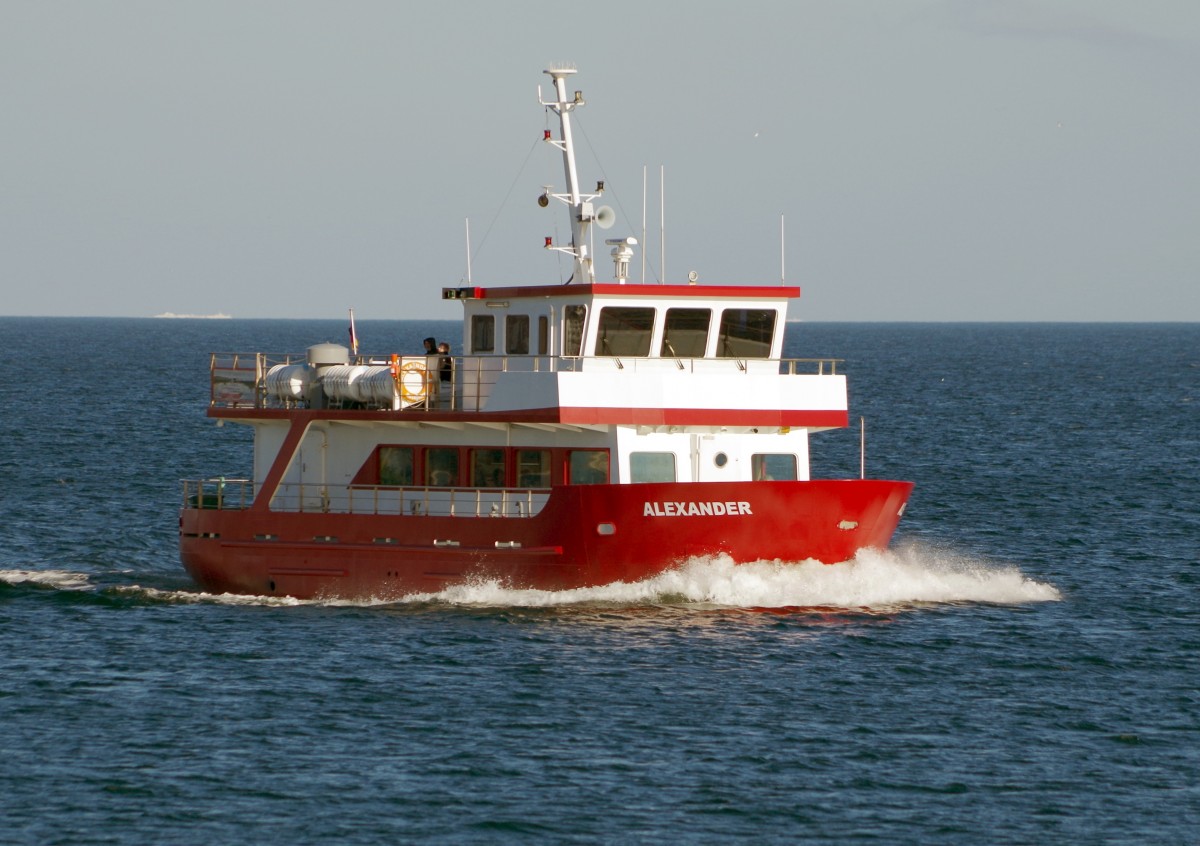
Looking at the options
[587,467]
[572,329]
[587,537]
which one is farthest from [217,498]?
[587,537]

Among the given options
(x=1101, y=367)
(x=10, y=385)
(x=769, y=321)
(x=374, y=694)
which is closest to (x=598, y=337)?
(x=769, y=321)

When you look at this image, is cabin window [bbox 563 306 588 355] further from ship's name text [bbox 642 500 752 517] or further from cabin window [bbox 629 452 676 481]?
ship's name text [bbox 642 500 752 517]

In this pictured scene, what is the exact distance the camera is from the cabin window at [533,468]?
1164 inches

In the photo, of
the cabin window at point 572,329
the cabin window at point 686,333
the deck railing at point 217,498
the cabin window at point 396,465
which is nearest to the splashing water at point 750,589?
the cabin window at point 396,465

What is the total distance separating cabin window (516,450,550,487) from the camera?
97.0 feet

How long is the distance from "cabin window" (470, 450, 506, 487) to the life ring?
4.19ft

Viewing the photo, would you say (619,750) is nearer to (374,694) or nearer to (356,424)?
(374,694)

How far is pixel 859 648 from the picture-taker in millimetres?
27453

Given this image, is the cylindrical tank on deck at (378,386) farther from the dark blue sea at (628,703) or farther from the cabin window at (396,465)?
the dark blue sea at (628,703)

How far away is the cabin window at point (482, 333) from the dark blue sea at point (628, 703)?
4148mm

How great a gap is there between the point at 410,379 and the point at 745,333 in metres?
5.35

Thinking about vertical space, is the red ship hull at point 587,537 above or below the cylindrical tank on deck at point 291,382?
below

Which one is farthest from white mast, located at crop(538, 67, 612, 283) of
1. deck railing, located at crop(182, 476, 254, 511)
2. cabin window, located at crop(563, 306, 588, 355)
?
deck railing, located at crop(182, 476, 254, 511)

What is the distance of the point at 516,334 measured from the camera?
30.4 m
